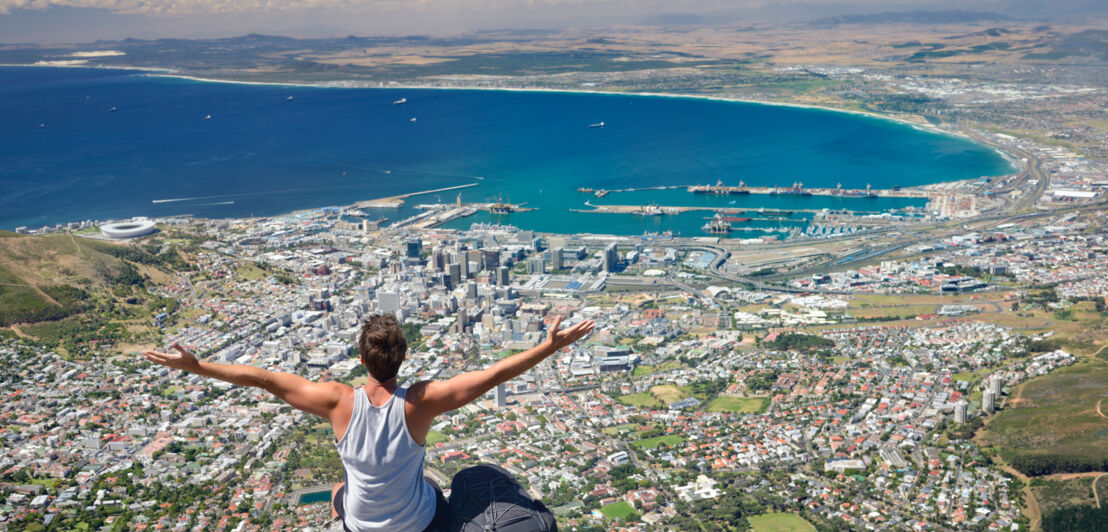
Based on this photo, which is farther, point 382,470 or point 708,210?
point 708,210

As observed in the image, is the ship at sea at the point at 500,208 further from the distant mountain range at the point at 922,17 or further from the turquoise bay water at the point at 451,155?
the distant mountain range at the point at 922,17

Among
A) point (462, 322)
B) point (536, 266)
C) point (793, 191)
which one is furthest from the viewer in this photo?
point (793, 191)

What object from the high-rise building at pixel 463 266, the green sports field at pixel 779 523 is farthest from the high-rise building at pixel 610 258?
the green sports field at pixel 779 523

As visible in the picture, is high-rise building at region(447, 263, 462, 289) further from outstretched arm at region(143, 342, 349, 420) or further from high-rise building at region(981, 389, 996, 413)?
outstretched arm at region(143, 342, 349, 420)

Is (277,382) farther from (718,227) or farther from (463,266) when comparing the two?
(718,227)

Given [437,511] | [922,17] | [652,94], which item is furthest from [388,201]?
[922,17]

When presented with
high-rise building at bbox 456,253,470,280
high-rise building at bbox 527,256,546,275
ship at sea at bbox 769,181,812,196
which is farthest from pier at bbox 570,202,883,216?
high-rise building at bbox 456,253,470,280

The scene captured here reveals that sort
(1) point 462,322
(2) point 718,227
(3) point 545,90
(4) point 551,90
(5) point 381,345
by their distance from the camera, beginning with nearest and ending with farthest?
(5) point 381,345 → (1) point 462,322 → (2) point 718,227 → (4) point 551,90 → (3) point 545,90
